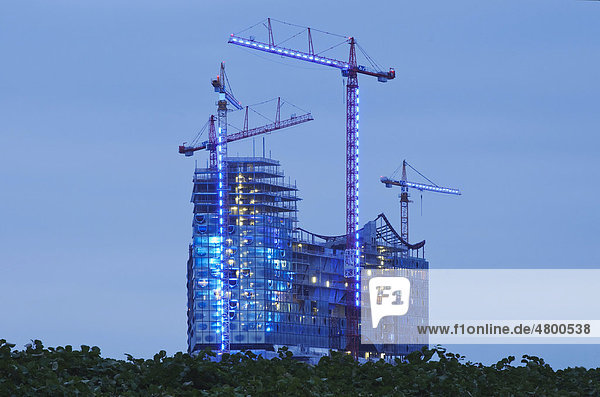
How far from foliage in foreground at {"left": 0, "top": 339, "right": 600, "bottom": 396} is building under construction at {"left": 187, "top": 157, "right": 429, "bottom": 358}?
423 ft

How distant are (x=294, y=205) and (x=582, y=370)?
137 meters

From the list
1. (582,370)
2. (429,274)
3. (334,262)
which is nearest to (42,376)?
(582,370)

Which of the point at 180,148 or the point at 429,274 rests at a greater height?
the point at 180,148

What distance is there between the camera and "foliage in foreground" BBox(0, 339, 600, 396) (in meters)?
12.0

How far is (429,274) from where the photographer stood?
184m

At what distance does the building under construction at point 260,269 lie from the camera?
147 meters

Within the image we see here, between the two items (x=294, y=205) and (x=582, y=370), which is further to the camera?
(x=294, y=205)

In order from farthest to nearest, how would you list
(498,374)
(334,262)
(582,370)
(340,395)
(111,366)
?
(334,262) → (582,370) → (498,374) → (111,366) → (340,395)

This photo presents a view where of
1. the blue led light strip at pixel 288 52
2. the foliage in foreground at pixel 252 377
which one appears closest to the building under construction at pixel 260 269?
the blue led light strip at pixel 288 52

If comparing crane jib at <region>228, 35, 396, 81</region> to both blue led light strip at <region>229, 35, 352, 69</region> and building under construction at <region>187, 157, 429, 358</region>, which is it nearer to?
blue led light strip at <region>229, 35, 352, 69</region>

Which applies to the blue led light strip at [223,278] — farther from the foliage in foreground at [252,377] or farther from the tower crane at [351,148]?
the foliage in foreground at [252,377]

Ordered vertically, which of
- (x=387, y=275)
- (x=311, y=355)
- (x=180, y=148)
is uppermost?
(x=180, y=148)

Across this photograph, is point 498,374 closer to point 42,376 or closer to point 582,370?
point 582,370

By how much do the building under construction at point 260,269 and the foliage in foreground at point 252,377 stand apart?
12881 centimetres
